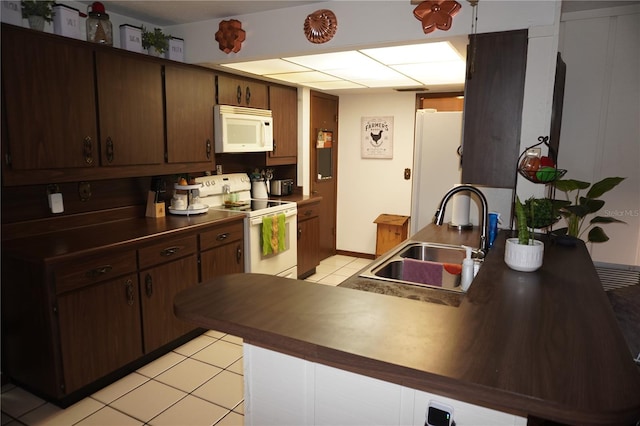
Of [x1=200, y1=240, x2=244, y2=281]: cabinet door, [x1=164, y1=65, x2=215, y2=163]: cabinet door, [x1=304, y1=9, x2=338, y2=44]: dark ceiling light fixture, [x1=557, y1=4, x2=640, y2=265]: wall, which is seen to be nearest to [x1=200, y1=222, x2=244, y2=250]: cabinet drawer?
[x1=200, y1=240, x2=244, y2=281]: cabinet door

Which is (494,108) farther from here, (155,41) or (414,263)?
(155,41)

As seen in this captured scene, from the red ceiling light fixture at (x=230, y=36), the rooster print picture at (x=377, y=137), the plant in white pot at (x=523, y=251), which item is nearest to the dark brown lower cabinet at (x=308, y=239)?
the rooster print picture at (x=377, y=137)

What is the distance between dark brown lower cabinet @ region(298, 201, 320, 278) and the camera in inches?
181

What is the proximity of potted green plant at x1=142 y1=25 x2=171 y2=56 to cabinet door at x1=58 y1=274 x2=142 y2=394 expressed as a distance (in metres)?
1.71

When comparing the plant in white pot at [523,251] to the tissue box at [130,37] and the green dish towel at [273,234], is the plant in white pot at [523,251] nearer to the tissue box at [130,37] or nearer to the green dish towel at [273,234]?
the green dish towel at [273,234]

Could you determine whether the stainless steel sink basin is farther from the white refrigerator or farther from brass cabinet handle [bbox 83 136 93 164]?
brass cabinet handle [bbox 83 136 93 164]

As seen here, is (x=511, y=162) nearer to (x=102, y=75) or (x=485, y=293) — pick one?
(x=485, y=293)

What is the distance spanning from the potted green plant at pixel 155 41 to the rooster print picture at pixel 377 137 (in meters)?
2.82

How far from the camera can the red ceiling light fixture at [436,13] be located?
7.97 ft

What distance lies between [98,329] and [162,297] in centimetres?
49

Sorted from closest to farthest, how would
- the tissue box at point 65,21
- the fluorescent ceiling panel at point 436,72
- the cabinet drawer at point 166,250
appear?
the tissue box at point 65,21
the cabinet drawer at point 166,250
the fluorescent ceiling panel at point 436,72

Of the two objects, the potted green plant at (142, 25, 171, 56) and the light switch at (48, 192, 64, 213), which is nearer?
the light switch at (48, 192, 64, 213)

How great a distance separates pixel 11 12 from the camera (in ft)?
7.84

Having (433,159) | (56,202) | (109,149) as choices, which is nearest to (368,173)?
(433,159)
